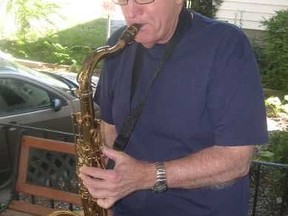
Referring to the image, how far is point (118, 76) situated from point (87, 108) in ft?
0.68

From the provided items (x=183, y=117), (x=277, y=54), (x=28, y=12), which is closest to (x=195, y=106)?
(x=183, y=117)

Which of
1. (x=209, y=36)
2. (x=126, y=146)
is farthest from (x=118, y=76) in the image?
(x=209, y=36)

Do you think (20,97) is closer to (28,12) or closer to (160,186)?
(160,186)

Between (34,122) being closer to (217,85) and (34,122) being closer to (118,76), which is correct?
(118,76)

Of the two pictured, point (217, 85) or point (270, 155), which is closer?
point (217, 85)

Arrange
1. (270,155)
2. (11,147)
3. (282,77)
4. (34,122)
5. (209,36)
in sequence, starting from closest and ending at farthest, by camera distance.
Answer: (209,36) < (270,155) < (11,147) < (34,122) < (282,77)

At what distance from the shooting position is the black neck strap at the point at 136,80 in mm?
1906

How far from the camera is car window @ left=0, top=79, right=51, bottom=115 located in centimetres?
540

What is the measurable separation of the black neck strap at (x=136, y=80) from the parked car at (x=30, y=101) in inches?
134

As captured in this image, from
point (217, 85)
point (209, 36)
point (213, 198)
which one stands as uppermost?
point (209, 36)

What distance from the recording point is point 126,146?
6.73ft

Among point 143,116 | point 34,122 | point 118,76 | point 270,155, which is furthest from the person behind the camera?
point 34,122

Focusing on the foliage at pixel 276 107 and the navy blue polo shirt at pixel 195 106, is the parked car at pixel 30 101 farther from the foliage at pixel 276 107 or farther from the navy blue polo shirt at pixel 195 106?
the foliage at pixel 276 107

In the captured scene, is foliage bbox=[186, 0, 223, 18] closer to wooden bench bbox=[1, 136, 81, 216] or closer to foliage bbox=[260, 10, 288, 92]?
foliage bbox=[260, 10, 288, 92]
